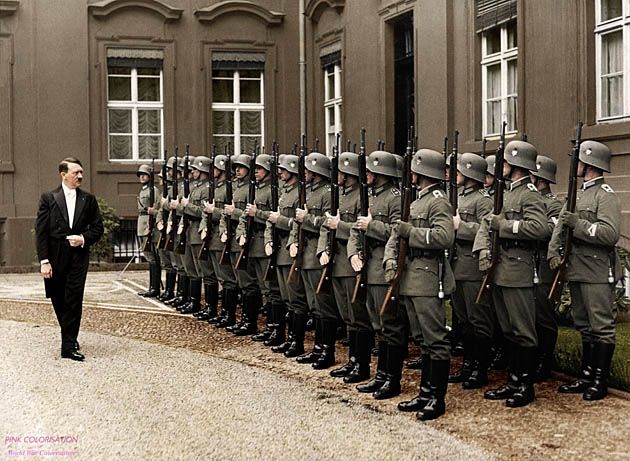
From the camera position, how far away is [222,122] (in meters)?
21.2

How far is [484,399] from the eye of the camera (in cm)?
752

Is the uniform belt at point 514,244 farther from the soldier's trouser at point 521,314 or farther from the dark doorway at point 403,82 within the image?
the dark doorway at point 403,82

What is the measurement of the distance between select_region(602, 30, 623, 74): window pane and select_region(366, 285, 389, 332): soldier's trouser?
524cm

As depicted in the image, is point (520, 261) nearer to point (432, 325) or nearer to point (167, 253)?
point (432, 325)

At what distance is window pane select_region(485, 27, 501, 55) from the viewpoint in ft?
45.7

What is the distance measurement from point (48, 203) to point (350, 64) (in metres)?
9.49

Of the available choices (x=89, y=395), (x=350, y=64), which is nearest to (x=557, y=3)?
(x=350, y=64)

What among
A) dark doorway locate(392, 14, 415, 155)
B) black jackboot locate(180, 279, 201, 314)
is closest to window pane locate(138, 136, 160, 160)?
dark doorway locate(392, 14, 415, 155)

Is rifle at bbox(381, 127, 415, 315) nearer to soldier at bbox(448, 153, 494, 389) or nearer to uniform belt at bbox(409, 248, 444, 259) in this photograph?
uniform belt at bbox(409, 248, 444, 259)

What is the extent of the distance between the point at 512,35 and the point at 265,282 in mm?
5561

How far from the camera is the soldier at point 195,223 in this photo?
12.3 metres

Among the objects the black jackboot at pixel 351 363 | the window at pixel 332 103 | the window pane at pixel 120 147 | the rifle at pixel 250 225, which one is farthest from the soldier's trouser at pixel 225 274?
the window pane at pixel 120 147

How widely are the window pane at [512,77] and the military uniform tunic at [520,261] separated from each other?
6.21 m

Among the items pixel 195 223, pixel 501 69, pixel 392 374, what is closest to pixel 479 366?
pixel 392 374
